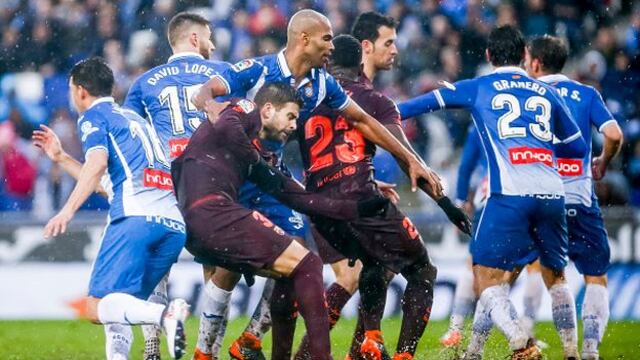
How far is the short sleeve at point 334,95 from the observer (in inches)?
328

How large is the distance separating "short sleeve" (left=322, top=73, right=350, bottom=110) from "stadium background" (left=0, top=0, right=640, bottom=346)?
550cm

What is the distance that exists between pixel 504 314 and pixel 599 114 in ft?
7.04

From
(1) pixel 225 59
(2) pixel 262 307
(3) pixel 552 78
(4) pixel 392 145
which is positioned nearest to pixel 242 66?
(4) pixel 392 145

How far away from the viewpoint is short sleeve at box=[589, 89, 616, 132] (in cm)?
987

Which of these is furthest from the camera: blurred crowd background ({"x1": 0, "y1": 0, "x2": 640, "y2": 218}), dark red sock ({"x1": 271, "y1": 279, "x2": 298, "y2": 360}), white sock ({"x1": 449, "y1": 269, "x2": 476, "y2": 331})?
blurred crowd background ({"x1": 0, "y1": 0, "x2": 640, "y2": 218})

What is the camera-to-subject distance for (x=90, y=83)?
841 cm

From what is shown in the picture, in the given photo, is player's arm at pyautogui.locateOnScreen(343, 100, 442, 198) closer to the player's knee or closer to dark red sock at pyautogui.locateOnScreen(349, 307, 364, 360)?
the player's knee

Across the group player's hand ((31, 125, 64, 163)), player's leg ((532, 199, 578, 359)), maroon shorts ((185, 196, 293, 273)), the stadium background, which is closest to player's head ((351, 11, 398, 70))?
player's leg ((532, 199, 578, 359))

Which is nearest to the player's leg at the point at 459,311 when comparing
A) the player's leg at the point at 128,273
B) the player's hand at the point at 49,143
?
the player's leg at the point at 128,273

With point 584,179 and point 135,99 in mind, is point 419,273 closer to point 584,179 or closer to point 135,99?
point 584,179

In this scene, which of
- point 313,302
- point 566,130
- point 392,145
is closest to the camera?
point 313,302

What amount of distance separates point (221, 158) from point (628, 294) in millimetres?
7121

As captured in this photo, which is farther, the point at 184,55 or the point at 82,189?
the point at 184,55

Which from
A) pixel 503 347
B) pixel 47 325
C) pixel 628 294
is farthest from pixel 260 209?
pixel 628 294
